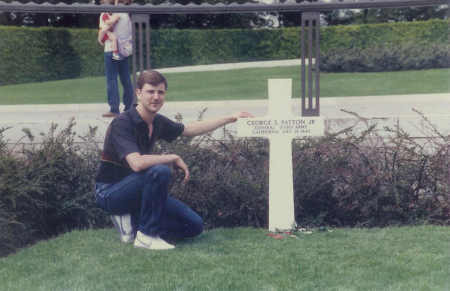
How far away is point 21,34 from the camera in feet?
66.1

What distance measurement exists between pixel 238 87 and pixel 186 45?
9.46 m

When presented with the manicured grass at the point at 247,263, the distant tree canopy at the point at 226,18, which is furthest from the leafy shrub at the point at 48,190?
the distant tree canopy at the point at 226,18

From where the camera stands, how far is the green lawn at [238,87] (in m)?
13.2

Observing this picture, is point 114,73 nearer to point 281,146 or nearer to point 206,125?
point 206,125

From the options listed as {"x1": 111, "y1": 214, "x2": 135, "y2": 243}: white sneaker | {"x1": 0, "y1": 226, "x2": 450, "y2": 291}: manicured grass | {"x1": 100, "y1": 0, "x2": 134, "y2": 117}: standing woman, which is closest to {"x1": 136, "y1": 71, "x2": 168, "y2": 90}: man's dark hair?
{"x1": 111, "y1": 214, "x2": 135, "y2": 243}: white sneaker

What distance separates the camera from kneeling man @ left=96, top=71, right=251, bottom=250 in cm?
373

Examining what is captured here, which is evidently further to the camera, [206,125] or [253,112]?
[253,112]

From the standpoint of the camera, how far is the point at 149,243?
381 centimetres

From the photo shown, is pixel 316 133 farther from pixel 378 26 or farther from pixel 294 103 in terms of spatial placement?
pixel 378 26

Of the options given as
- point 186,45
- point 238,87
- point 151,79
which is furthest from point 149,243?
point 186,45

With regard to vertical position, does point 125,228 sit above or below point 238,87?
below

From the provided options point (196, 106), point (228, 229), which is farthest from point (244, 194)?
point (196, 106)

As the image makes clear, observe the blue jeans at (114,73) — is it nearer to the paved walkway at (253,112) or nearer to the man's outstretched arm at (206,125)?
the paved walkway at (253,112)

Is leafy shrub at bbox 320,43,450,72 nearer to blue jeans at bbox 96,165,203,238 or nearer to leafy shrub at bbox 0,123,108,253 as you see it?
leafy shrub at bbox 0,123,108,253
